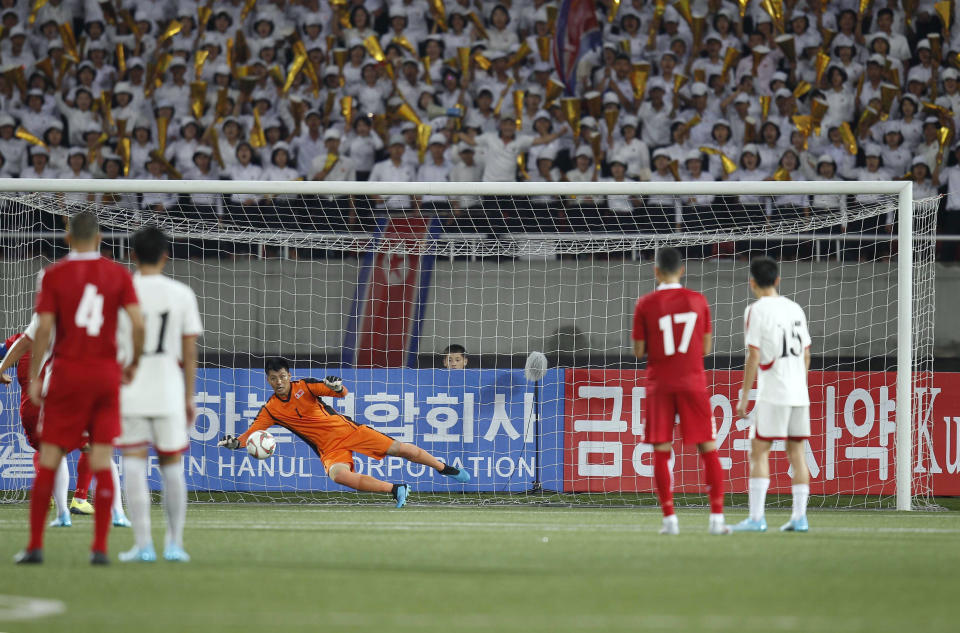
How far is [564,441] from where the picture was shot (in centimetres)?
1196

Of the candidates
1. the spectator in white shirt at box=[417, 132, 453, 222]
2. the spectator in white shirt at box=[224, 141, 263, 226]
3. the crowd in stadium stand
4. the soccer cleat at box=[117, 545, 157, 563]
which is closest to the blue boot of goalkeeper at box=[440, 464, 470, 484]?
the spectator in white shirt at box=[224, 141, 263, 226]

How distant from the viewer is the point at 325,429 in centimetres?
1109

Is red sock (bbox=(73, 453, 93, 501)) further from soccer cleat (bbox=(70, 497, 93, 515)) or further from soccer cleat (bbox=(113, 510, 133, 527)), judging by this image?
soccer cleat (bbox=(113, 510, 133, 527))

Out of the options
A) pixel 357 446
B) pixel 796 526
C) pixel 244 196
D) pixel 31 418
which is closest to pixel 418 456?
pixel 357 446

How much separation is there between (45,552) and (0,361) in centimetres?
281

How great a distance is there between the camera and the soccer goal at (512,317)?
11758 millimetres

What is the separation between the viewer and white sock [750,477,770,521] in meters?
8.19

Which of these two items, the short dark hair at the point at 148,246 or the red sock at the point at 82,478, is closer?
the short dark hair at the point at 148,246

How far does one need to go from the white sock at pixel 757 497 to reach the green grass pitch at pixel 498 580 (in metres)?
0.16

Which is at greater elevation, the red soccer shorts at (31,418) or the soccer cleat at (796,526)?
the red soccer shorts at (31,418)

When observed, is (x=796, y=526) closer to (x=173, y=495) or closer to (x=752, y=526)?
(x=752, y=526)

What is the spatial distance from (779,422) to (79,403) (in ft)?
14.9

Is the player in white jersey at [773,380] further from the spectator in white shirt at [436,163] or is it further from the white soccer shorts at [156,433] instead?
the spectator in white shirt at [436,163]

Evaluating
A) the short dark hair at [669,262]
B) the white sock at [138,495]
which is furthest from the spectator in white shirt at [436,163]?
the white sock at [138,495]
